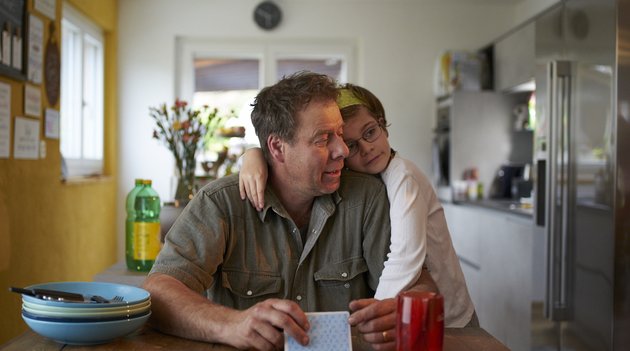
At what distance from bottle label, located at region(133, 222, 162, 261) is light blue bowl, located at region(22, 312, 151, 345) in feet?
3.52

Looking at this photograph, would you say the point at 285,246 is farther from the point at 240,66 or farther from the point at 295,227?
the point at 240,66

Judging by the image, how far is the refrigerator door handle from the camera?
131 inches

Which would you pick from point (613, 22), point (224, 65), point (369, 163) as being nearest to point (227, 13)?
point (224, 65)

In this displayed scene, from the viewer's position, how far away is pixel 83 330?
132 cm

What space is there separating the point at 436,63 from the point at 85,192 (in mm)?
2920

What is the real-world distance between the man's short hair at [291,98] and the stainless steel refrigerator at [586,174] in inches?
63.6

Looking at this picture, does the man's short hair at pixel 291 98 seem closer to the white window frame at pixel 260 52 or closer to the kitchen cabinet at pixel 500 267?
the kitchen cabinet at pixel 500 267

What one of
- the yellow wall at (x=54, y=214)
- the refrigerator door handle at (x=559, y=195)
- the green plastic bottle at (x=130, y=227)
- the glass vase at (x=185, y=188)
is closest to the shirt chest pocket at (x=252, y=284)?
the green plastic bottle at (x=130, y=227)

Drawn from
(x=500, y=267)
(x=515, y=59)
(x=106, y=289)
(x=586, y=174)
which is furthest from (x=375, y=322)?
(x=515, y=59)

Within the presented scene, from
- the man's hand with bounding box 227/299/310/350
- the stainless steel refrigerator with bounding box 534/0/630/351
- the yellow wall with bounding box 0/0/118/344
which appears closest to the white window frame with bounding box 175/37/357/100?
the yellow wall with bounding box 0/0/118/344

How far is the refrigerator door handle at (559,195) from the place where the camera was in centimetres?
332

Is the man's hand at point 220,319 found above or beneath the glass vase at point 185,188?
beneath

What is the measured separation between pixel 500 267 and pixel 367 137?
246 centimetres

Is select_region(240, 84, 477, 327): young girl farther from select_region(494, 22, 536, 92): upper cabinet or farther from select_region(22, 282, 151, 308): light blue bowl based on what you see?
select_region(494, 22, 536, 92): upper cabinet
